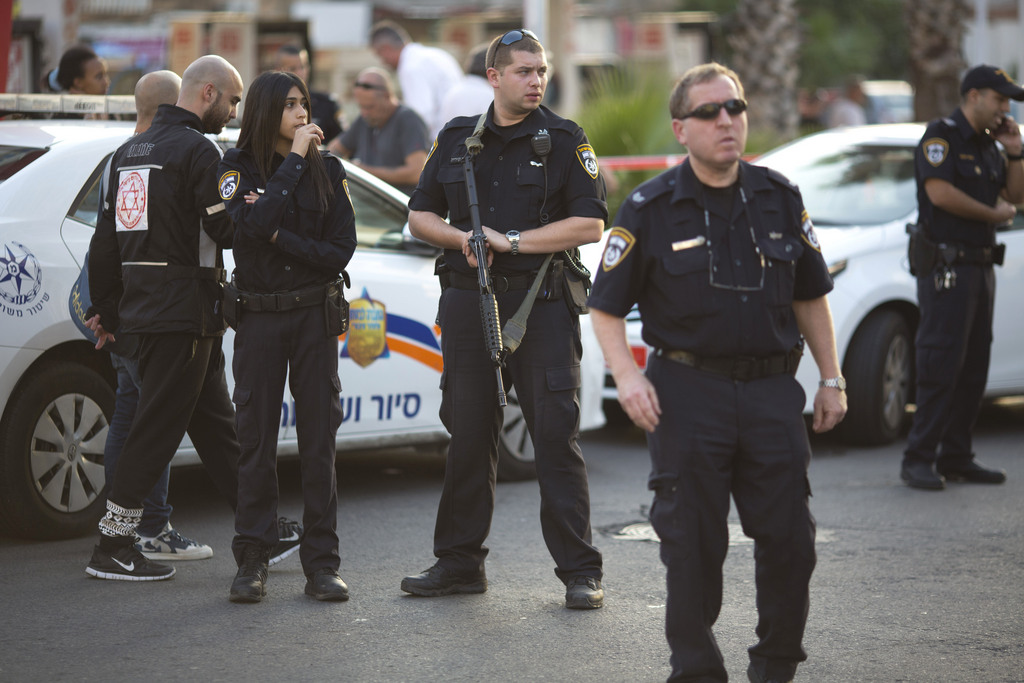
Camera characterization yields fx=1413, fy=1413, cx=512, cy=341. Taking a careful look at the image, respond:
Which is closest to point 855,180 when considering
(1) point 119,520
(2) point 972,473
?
(2) point 972,473

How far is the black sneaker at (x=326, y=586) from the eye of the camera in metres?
5.26

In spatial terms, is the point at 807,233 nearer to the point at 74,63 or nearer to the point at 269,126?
the point at 269,126

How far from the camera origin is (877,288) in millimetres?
8391

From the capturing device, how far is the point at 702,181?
13.1 feet

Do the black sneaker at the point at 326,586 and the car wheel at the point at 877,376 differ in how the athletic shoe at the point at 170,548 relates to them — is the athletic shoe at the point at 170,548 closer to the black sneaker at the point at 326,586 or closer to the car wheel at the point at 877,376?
the black sneaker at the point at 326,586

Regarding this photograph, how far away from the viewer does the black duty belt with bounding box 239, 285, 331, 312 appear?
17.2 ft

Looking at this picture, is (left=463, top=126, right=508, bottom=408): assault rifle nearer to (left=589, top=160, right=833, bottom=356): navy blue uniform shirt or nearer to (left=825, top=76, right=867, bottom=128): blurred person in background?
(left=589, top=160, right=833, bottom=356): navy blue uniform shirt

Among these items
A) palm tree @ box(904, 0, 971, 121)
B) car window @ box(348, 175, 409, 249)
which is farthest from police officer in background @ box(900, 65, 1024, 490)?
palm tree @ box(904, 0, 971, 121)

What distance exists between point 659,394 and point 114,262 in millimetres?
2543

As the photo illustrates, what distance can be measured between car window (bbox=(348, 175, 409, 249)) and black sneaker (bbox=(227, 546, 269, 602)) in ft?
6.65

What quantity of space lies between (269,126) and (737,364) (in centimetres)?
220

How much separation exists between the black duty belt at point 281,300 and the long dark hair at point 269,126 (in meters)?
0.32

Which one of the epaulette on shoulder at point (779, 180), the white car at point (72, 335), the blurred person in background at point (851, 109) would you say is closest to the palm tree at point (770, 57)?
the blurred person in background at point (851, 109)

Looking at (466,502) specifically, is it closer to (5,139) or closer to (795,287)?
(795,287)
